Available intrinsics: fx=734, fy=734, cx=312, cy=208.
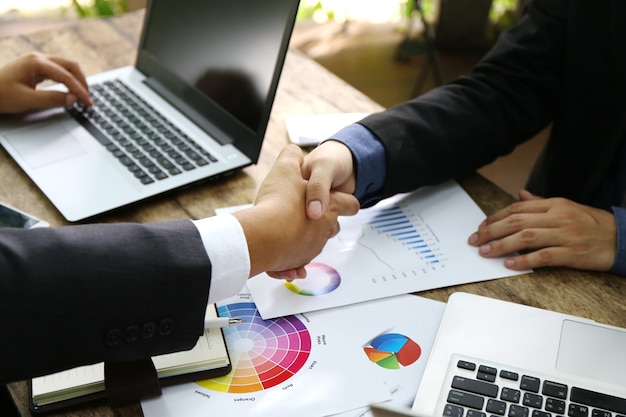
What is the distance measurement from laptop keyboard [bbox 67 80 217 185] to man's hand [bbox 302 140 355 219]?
0.20 m

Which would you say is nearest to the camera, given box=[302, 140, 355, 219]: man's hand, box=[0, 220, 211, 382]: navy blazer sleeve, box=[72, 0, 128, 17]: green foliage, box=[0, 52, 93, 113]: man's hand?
box=[0, 220, 211, 382]: navy blazer sleeve

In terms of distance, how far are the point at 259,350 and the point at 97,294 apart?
200 mm

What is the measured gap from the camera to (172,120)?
125cm

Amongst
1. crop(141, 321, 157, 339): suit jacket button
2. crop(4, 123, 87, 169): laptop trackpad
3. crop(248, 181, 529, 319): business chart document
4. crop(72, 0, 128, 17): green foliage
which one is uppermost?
crop(72, 0, 128, 17): green foliage

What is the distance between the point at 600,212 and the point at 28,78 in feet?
3.22

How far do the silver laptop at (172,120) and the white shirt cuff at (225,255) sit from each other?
265 mm

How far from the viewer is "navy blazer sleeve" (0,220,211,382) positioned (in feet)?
2.46

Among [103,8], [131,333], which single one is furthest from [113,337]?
[103,8]

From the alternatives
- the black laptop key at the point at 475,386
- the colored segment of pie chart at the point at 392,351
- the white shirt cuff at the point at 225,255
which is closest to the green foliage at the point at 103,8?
the white shirt cuff at the point at 225,255

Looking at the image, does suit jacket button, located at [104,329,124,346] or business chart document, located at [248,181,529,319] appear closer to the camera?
suit jacket button, located at [104,329,124,346]

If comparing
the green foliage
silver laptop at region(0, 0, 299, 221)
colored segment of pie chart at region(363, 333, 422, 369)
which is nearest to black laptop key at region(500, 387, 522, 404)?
colored segment of pie chart at region(363, 333, 422, 369)

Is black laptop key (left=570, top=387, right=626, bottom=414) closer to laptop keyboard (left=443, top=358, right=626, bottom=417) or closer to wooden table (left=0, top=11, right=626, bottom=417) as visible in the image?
laptop keyboard (left=443, top=358, right=626, bottom=417)

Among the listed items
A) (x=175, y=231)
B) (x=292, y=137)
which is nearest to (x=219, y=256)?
(x=175, y=231)

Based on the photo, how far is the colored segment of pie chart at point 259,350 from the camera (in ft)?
2.68
